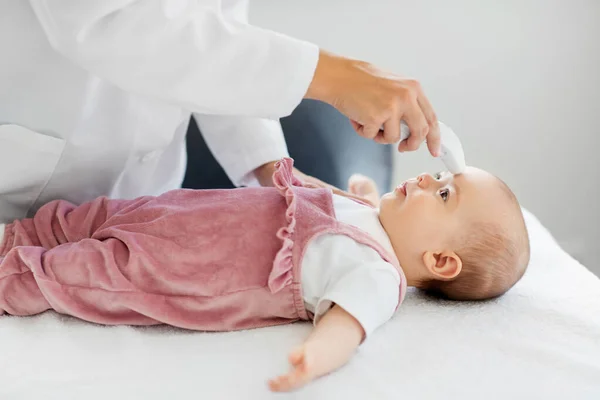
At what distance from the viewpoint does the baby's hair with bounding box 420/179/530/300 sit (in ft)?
3.18

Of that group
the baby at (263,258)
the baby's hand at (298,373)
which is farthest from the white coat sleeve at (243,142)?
the baby's hand at (298,373)

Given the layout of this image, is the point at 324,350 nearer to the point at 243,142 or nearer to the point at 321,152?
the point at 243,142

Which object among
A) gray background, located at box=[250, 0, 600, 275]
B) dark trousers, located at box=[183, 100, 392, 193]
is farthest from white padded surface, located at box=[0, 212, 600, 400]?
gray background, located at box=[250, 0, 600, 275]

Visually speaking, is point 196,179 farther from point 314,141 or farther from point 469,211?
point 469,211

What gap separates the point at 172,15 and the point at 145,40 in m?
0.05

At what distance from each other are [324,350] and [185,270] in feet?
0.77

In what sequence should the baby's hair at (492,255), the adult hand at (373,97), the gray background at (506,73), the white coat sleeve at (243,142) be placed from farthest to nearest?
the gray background at (506,73)
the white coat sleeve at (243,142)
the baby's hair at (492,255)
the adult hand at (373,97)

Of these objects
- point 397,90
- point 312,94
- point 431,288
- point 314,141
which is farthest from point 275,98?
point 314,141

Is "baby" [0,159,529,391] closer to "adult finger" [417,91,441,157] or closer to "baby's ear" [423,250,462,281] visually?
"baby's ear" [423,250,462,281]

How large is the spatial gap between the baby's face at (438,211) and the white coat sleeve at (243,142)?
1.04 ft

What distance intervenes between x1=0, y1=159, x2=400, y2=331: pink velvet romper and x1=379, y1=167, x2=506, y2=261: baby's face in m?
0.08

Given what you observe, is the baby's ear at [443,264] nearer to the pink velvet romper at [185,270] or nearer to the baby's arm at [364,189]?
the pink velvet romper at [185,270]

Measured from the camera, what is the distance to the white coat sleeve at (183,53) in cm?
79

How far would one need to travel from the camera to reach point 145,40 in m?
0.79
